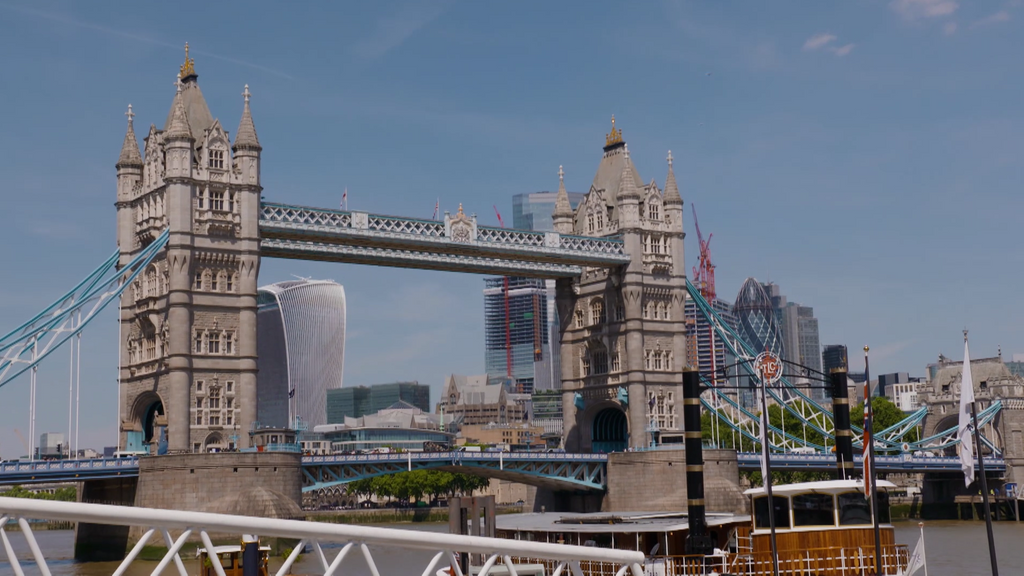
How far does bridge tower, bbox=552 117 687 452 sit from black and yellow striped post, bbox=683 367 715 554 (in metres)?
43.5

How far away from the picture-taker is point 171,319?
61.9 meters

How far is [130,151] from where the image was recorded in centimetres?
6738

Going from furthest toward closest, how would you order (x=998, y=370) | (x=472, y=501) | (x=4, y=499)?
1. (x=998, y=370)
2. (x=472, y=501)
3. (x=4, y=499)

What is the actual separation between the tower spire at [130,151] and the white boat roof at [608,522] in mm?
35983

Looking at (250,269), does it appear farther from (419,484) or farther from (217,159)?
(419,484)

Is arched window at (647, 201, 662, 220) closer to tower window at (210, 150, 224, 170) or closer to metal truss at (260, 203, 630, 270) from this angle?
metal truss at (260, 203, 630, 270)

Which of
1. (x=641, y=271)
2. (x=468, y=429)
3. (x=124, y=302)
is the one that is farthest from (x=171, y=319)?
(x=468, y=429)

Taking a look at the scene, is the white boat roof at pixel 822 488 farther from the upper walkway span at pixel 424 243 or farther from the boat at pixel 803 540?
the upper walkway span at pixel 424 243

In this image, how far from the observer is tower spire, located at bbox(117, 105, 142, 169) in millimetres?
66938

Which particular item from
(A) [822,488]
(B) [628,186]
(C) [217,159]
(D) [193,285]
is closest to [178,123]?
(C) [217,159]

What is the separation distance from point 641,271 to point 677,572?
4931 cm

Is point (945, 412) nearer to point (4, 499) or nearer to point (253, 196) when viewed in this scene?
point (253, 196)

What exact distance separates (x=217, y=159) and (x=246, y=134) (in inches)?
82.8

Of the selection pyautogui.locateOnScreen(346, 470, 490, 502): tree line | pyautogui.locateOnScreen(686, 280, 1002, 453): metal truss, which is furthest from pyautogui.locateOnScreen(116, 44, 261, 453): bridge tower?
pyautogui.locateOnScreen(346, 470, 490, 502): tree line
